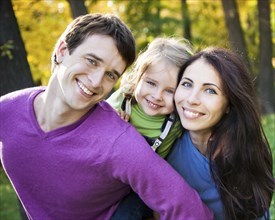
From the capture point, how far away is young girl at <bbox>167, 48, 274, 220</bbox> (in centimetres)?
273

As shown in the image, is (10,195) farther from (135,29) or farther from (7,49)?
(135,29)

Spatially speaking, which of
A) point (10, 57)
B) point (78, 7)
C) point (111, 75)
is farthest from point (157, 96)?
point (78, 7)

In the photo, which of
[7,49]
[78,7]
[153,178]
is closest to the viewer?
[153,178]

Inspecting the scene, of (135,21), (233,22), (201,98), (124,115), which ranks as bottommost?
(135,21)

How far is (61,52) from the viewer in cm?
264

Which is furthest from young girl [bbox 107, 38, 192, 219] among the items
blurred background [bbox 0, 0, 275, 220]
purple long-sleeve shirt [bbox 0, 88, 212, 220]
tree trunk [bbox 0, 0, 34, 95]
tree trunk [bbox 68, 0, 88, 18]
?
tree trunk [bbox 68, 0, 88, 18]

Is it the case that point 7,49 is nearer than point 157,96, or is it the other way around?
point 157,96

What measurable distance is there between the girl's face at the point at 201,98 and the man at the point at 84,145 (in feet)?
1.42

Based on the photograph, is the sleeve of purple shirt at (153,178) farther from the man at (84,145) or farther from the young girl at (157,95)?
the young girl at (157,95)

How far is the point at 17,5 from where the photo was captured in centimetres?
811

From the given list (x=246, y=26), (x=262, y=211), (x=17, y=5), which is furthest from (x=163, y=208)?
(x=246, y=26)

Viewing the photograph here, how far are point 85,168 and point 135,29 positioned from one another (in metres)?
13.6

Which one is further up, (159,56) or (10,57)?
(159,56)

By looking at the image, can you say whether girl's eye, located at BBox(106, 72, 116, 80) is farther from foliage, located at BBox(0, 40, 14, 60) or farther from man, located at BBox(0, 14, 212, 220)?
foliage, located at BBox(0, 40, 14, 60)
